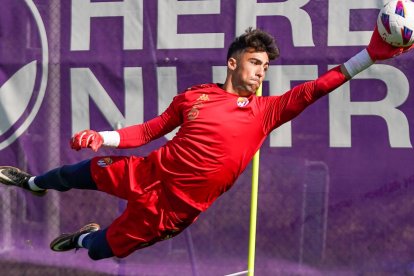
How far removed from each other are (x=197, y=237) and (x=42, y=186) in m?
1.56

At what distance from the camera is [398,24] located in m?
4.61

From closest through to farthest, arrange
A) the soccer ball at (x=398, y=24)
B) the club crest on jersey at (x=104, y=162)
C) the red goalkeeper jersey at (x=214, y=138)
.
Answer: the soccer ball at (x=398, y=24) → the red goalkeeper jersey at (x=214, y=138) → the club crest on jersey at (x=104, y=162)

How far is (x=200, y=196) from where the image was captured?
5152mm

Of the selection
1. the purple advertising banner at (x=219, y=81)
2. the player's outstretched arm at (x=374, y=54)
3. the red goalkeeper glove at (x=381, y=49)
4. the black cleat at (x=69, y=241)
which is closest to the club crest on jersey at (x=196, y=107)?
the player's outstretched arm at (x=374, y=54)

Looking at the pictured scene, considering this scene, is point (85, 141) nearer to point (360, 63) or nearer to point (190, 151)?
point (190, 151)

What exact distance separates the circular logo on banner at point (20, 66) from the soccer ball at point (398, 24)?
3.14 m

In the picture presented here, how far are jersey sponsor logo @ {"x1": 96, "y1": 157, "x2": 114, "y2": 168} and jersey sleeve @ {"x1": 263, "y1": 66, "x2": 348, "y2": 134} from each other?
93 cm

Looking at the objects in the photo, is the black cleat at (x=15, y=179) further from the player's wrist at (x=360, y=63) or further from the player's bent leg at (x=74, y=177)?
the player's wrist at (x=360, y=63)

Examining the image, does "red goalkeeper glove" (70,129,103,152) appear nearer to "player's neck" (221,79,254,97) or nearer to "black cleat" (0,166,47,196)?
"player's neck" (221,79,254,97)

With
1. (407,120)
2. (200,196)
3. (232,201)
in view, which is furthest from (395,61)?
(200,196)

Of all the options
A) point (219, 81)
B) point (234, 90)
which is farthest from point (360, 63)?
point (219, 81)

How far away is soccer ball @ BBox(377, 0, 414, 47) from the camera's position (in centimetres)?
460

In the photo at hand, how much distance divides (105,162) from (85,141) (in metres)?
0.41

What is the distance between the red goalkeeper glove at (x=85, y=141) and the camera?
4.87 metres
